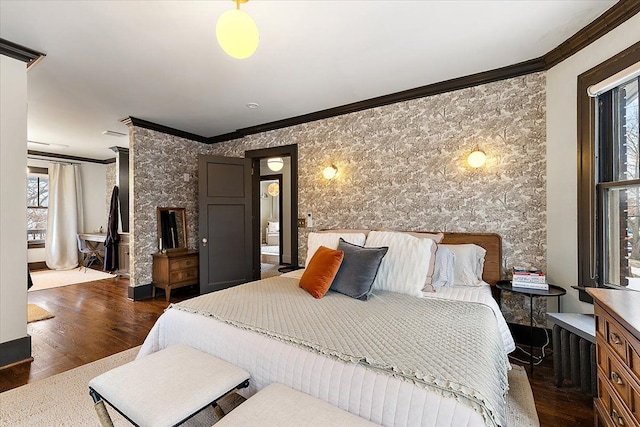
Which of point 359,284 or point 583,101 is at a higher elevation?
point 583,101

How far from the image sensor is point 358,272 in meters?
2.25

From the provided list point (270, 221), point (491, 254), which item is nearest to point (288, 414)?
point (491, 254)

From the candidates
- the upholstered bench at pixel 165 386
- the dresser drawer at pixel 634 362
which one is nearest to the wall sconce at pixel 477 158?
the dresser drawer at pixel 634 362

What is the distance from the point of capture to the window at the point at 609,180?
196 centimetres

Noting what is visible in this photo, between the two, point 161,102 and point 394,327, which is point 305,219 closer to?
point 161,102

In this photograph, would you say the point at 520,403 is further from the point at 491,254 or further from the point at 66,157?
the point at 66,157

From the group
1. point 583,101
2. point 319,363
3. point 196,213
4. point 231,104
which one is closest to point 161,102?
point 231,104

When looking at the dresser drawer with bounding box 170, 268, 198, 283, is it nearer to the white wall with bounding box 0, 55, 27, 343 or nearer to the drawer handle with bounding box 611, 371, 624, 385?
the white wall with bounding box 0, 55, 27, 343

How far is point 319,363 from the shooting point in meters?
1.31

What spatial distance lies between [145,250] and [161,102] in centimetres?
220

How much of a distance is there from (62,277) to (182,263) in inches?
134

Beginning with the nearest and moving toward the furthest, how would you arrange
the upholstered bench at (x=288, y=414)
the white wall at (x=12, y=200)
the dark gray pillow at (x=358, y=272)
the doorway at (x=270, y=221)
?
the upholstered bench at (x=288, y=414), the dark gray pillow at (x=358, y=272), the white wall at (x=12, y=200), the doorway at (x=270, y=221)

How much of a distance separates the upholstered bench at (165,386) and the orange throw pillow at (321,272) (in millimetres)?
860

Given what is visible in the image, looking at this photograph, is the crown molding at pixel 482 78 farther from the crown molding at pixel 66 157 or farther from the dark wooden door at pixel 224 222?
the crown molding at pixel 66 157
